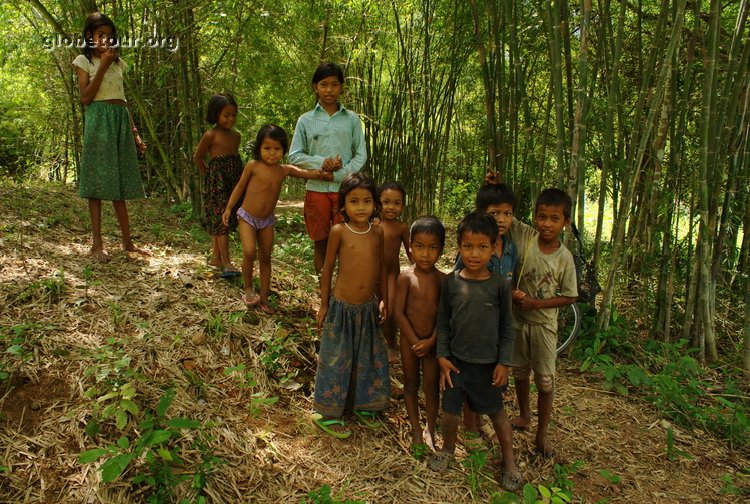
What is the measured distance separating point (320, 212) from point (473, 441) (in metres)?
1.33

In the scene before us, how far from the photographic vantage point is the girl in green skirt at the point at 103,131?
2617 millimetres

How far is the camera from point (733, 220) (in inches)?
127

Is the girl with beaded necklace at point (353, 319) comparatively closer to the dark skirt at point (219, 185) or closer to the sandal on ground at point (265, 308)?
the sandal on ground at point (265, 308)

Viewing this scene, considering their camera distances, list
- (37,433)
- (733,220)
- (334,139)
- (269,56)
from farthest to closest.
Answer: (269,56) < (733,220) < (334,139) < (37,433)

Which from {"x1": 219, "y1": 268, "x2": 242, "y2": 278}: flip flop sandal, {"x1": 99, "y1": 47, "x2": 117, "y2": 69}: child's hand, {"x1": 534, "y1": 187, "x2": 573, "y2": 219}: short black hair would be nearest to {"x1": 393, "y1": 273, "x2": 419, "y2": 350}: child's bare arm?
{"x1": 534, "y1": 187, "x2": 573, "y2": 219}: short black hair

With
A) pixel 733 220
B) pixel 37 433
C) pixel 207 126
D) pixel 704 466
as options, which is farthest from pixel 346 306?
pixel 207 126

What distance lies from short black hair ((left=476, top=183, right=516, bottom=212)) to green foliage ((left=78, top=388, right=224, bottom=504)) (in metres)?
1.33

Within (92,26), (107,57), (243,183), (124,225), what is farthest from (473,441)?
(92,26)

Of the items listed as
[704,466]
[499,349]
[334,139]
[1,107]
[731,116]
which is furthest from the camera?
[1,107]

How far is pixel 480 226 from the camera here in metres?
1.72

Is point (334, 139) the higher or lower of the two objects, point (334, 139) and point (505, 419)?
the higher

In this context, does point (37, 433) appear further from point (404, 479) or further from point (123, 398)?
point (404, 479)

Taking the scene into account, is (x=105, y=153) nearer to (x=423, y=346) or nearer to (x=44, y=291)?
(x=44, y=291)

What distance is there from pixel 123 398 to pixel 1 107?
29.2ft
